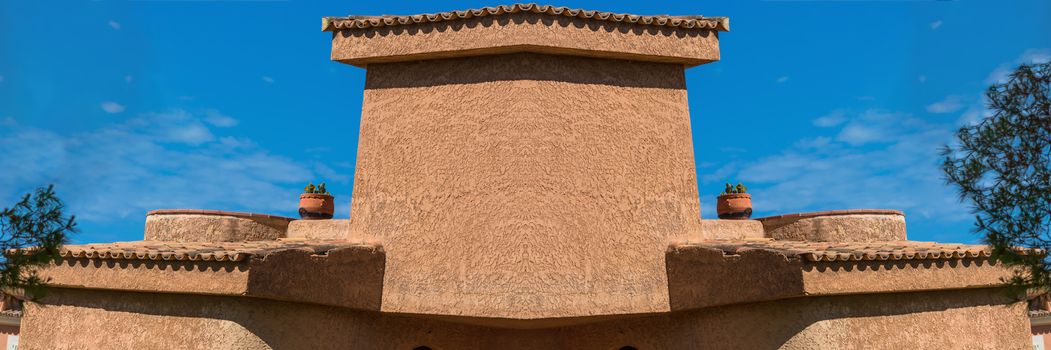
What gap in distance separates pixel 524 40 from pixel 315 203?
6787mm

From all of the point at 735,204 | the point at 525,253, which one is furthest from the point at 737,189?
the point at 525,253

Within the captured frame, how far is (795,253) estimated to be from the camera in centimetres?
852

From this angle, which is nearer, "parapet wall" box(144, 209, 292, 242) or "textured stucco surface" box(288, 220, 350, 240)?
"textured stucco surface" box(288, 220, 350, 240)

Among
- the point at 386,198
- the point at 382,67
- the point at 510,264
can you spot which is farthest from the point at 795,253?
the point at 382,67

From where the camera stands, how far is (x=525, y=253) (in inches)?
398

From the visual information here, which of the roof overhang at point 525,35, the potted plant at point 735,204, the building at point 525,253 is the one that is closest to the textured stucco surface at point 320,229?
the building at point 525,253

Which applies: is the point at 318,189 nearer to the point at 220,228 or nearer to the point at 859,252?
the point at 220,228

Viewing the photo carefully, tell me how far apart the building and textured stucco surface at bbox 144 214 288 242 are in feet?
4.86

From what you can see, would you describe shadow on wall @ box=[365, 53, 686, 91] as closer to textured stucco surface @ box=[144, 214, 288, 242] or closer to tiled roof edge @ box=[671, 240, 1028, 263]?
tiled roof edge @ box=[671, 240, 1028, 263]

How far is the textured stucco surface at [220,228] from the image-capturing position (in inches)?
524

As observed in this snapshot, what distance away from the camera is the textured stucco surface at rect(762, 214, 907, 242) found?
13.2 meters

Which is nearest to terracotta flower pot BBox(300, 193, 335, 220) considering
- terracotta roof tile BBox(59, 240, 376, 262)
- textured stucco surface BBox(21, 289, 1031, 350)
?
textured stucco surface BBox(21, 289, 1031, 350)

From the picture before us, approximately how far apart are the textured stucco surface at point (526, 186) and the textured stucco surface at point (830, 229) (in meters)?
2.77

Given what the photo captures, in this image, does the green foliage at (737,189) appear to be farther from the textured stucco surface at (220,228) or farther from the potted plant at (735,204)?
the textured stucco surface at (220,228)
